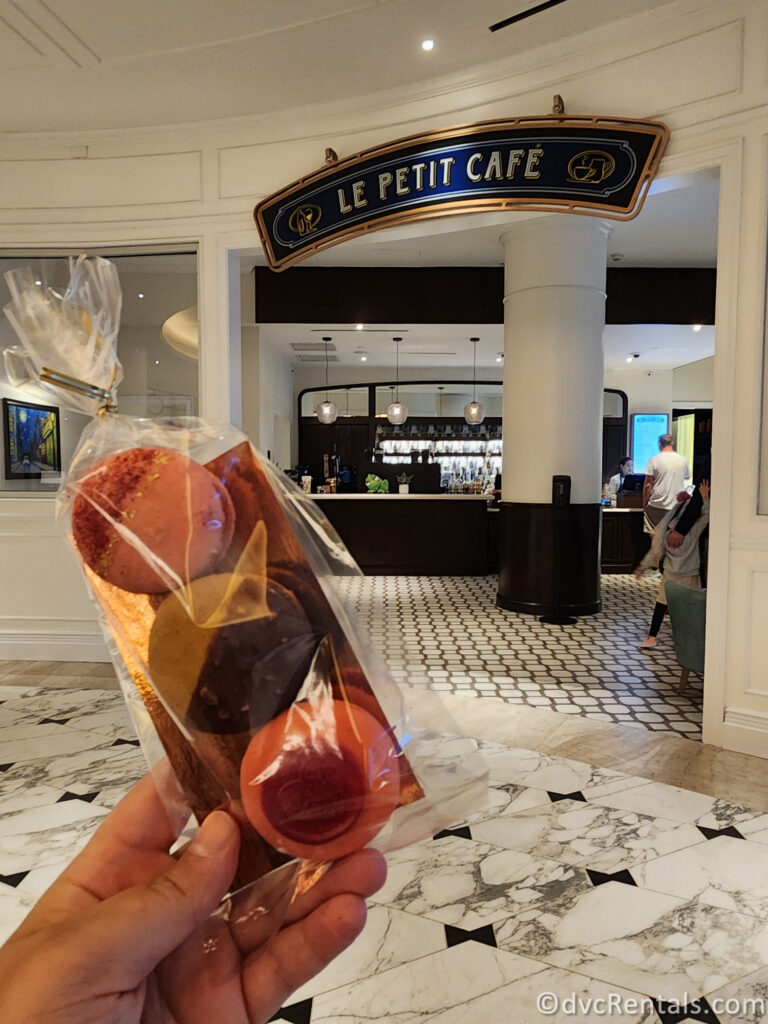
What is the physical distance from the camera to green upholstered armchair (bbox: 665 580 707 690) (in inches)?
143

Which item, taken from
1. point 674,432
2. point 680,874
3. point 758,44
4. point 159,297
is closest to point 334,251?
point 159,297

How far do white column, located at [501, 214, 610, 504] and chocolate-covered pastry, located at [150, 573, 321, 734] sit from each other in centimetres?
583

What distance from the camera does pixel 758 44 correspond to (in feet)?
9.50

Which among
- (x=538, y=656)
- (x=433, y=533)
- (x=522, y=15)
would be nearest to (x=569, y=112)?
(x=522, y=15)

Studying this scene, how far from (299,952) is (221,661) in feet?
1.05

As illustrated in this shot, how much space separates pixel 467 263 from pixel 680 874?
692 centimetres

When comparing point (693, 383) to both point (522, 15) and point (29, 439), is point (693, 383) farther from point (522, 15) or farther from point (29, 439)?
point (29, 439)

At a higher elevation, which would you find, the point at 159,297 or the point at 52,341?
the point at 159,297

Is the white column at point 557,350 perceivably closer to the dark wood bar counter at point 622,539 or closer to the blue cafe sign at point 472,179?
the blue cafe sign at point 472,179

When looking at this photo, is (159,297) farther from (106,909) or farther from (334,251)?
(106,909)

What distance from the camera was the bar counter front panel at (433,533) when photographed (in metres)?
8.48

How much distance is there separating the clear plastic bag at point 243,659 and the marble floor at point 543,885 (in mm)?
219

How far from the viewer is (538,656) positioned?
4863mm

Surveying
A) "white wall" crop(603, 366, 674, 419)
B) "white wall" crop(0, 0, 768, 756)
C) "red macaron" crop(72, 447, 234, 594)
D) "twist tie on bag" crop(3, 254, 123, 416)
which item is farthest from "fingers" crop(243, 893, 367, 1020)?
"white wall" crop(603, 366, 674, 419)
